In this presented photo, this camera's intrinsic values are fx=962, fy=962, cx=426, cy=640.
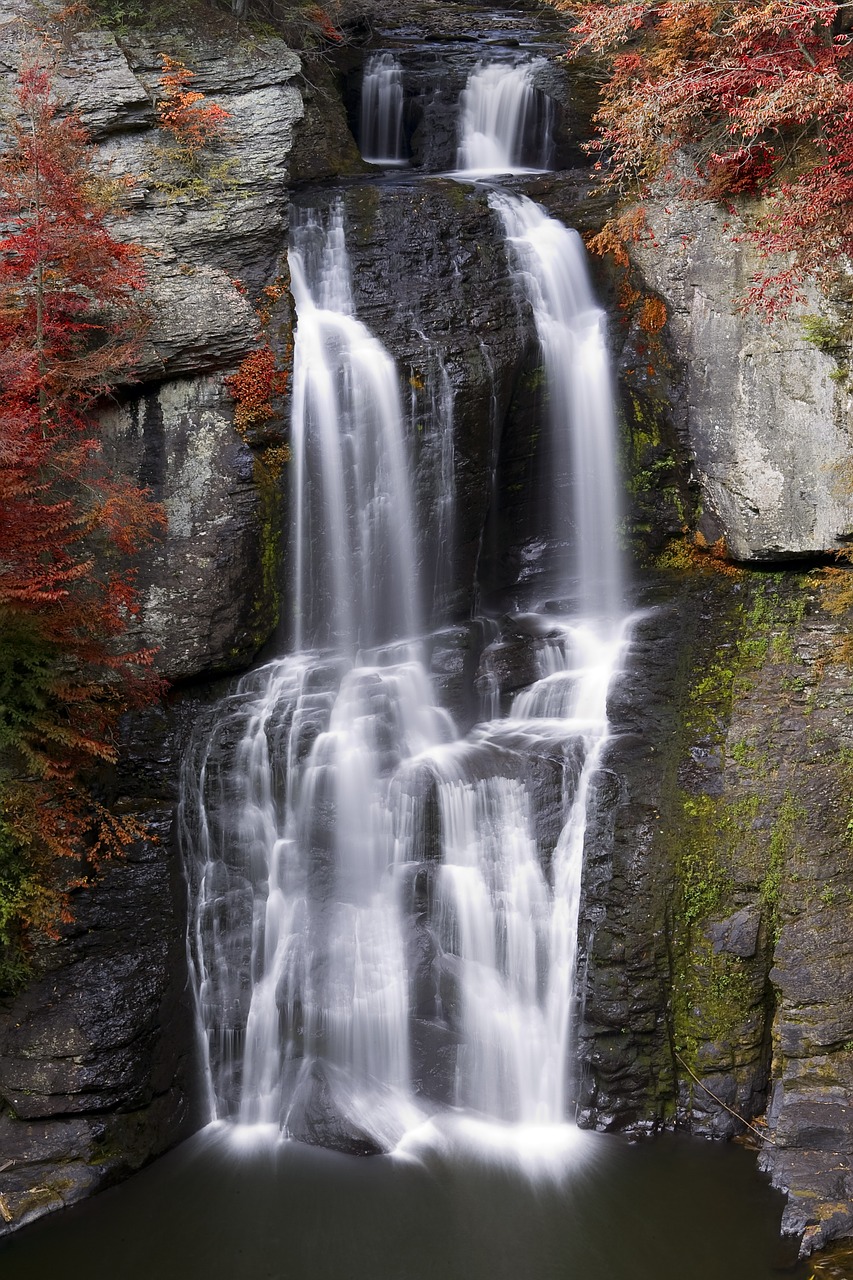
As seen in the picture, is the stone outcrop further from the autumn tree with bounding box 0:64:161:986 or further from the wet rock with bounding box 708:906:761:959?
the autumn tree with bounding box 0:64:161:986

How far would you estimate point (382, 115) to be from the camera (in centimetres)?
1531

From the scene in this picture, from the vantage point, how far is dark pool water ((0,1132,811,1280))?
6.69 m

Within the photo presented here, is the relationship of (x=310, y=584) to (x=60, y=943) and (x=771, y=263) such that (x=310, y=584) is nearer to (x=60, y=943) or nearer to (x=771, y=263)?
(x=60, y=943)

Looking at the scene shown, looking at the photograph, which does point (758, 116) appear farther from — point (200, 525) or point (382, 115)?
point (382, 115)

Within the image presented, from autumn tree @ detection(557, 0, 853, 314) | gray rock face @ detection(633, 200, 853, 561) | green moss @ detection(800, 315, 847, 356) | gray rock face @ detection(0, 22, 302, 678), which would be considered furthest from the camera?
gray rock face @ detection(633, 200, 853, 561)

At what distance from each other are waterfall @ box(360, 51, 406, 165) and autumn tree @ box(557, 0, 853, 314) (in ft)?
14.2

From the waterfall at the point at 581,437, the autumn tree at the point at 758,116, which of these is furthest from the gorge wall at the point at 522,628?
the autumn tree at the point at 758,116

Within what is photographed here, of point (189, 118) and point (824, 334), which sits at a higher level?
point (189, 118)

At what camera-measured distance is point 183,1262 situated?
6.84 metres

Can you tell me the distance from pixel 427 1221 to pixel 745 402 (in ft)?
28.8

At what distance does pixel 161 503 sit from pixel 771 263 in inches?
286

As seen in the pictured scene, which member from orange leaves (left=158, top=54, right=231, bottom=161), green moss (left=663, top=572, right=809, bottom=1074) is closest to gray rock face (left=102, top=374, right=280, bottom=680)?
orange leaves (left=158, top=54, right=231, bottom=161)

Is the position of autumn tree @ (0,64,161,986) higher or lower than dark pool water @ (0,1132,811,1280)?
higher

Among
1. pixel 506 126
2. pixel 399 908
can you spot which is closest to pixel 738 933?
pixel 399 908
